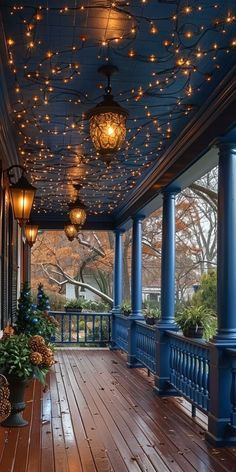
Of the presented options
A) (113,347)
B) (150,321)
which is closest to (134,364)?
(150,321)

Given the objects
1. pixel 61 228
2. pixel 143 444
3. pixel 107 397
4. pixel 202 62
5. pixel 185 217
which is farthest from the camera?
pixel 185 217

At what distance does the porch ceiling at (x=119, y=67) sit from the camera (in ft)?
11.5

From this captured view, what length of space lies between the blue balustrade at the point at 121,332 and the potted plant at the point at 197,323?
4.57 meters

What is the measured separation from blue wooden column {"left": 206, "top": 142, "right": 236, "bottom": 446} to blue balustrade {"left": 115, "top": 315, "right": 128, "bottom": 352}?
240 inches

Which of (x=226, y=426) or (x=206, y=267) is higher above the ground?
(x=206, y=267)

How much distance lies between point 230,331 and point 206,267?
11748 mm

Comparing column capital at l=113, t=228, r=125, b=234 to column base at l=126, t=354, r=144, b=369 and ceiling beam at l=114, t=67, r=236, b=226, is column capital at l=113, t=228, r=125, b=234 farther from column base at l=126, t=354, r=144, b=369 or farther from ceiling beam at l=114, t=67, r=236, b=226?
ceiling beam at l=114, t=67, r=236, b=226

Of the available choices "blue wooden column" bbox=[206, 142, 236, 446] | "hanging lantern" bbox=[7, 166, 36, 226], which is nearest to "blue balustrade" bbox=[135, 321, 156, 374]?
"blue wooden column" bbox=[206, 142, 236, 446]

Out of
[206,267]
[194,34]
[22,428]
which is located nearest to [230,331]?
[22,428]

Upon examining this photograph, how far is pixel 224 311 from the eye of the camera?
5.00 m

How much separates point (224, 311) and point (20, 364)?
187 centimetres

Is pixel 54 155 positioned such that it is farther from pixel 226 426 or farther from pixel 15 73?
pixel 226 426

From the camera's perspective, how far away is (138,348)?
9625mm

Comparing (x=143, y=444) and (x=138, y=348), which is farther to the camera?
(x=138, y=348)
